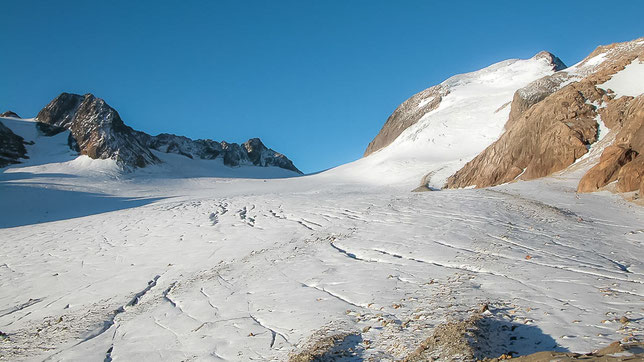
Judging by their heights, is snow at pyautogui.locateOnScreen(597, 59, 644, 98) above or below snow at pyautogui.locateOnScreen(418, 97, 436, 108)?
below

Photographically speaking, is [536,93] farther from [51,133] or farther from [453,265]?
[51,133]

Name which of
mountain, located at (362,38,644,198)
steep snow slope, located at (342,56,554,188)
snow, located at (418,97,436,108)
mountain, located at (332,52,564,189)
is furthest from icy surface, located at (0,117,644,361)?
snow, located at (418,97,436,108)

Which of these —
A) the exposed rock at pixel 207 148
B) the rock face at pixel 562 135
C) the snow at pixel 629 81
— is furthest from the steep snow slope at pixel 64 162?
the snow at pixel 629 81

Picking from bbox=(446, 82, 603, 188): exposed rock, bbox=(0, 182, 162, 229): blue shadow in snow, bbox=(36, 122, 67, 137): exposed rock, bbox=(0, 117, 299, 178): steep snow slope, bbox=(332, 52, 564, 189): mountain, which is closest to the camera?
bbox=(446, 82, 603, 188): exposed rock

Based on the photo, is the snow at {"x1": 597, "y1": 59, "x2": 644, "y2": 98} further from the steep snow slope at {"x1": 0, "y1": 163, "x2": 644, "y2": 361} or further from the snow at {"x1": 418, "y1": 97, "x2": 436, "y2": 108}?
the snow at {"x1": 418, "y1": 97, "x2": 436, "y2": 108}

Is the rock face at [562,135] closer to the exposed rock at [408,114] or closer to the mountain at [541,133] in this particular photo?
the mountain at [541,133]

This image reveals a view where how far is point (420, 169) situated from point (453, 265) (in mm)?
31428

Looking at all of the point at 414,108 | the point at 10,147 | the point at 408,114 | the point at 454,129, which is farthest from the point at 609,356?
the point at 414,108

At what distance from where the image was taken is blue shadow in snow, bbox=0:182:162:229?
2440cm

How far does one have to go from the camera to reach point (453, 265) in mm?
9273

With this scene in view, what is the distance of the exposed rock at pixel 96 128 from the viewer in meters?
46.0

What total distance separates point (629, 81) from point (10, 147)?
57.3 metres

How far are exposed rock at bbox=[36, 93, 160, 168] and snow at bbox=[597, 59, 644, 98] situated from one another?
4557 cm

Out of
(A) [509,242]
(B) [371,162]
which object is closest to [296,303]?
(A) [509,242]
